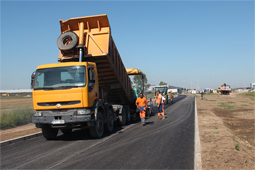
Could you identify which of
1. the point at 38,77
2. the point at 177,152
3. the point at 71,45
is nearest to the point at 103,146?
the point at 177,152

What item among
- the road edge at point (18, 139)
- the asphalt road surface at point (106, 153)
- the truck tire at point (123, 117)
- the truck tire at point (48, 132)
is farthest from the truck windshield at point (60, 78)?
the truck tire at point (123, 117)

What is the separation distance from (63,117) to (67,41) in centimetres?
328

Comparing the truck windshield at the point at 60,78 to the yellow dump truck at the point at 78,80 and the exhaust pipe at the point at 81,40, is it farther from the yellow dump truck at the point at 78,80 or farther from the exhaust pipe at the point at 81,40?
the exhaust pipe at the point at 81,40

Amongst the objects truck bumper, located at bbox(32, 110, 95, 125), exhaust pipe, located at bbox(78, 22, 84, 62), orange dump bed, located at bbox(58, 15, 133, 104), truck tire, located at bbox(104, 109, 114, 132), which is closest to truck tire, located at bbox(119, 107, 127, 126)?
truck tire, located at bbox(104, 109, 114, 132)

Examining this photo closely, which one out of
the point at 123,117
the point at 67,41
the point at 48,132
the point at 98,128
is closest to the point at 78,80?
the point at 98,128

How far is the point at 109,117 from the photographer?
10.1m

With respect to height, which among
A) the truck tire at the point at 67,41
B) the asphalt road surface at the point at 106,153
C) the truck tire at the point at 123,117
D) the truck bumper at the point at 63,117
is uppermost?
the truck tire at the point at 67,41

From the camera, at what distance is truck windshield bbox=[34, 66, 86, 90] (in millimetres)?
7900

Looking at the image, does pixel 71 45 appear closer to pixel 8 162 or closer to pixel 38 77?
pixel 38 77

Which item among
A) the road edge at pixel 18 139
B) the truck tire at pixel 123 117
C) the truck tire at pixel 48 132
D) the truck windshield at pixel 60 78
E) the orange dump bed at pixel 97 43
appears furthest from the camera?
the truck tire at pixel 123 117

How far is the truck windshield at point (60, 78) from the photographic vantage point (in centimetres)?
790

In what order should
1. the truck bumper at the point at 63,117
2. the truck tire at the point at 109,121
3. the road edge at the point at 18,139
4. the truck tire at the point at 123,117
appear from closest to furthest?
1. the truck bumper at the point at 63,117
2. the road edge at the point at 18,139
3. the truck tire at the point at 109,121
4. the truck tire at the point at 123,117

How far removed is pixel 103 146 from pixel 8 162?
270cm

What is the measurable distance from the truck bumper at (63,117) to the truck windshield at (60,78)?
870mm
